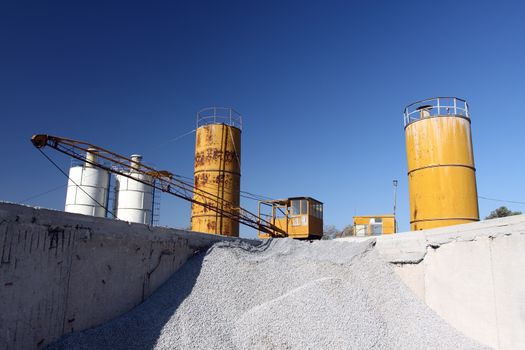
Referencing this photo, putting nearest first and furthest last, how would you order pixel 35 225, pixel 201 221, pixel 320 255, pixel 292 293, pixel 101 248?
pixel 35 225 < pixel 101 248 < pixel 292 293 < pixel 320 255 < pixel 201 221

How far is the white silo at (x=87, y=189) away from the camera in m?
20.8

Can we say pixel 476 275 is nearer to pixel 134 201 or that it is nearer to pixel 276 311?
pixel 276 311

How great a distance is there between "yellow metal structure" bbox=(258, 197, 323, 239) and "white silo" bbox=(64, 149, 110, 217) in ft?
31.5

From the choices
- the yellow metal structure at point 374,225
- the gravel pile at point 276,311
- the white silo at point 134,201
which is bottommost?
the gravel pile at point 276,311

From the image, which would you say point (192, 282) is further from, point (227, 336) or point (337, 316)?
point (337, 316)

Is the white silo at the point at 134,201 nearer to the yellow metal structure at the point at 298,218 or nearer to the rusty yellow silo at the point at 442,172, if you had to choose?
the yellow metal structure at the point at 298,218

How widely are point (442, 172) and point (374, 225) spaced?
7.40m

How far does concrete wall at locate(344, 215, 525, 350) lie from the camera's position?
613 cm

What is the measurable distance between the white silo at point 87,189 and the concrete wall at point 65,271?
1539cm

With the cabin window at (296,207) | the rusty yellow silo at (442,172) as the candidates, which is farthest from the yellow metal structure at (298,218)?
the rusty yellow silo at (442,172)

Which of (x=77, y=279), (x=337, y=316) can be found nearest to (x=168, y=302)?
(x=77, y=279)

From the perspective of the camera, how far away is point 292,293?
733 centimetres

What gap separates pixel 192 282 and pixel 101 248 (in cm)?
195

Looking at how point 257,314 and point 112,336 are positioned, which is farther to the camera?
point 257,314
